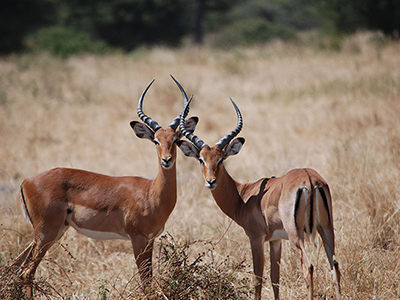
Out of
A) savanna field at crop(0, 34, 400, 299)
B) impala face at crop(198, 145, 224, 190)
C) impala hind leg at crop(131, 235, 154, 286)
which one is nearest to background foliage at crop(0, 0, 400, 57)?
savanna field at crop(0, 34, 400, 299)

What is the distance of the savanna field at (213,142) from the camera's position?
4.18 metres

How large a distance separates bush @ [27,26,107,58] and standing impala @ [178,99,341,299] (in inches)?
815

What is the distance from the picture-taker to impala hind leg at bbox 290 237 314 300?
11.4ft

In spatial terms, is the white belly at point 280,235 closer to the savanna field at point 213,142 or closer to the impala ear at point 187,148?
the savanna field at point 213,142

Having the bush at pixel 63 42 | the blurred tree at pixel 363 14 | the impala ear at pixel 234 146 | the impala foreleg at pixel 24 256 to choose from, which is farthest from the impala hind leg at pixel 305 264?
the bush at pixel 63 42

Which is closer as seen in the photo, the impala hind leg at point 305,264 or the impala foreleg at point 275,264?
the impala hind leg at point 305,264

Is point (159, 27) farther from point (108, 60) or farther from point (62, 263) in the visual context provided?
point (62, 263)

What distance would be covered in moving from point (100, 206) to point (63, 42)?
82.7 feet

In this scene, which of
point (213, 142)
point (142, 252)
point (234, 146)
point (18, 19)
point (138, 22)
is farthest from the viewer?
point (138, 22)

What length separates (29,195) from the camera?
4.39 metres

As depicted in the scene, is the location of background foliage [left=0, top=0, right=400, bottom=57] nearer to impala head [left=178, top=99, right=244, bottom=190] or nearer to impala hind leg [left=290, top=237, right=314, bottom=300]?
impala head [left=178, top=99, right=244, bottom=190]

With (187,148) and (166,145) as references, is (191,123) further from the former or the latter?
(166,145)

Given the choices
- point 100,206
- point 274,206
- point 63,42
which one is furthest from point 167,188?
point 63,42

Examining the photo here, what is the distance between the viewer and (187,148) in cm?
441
